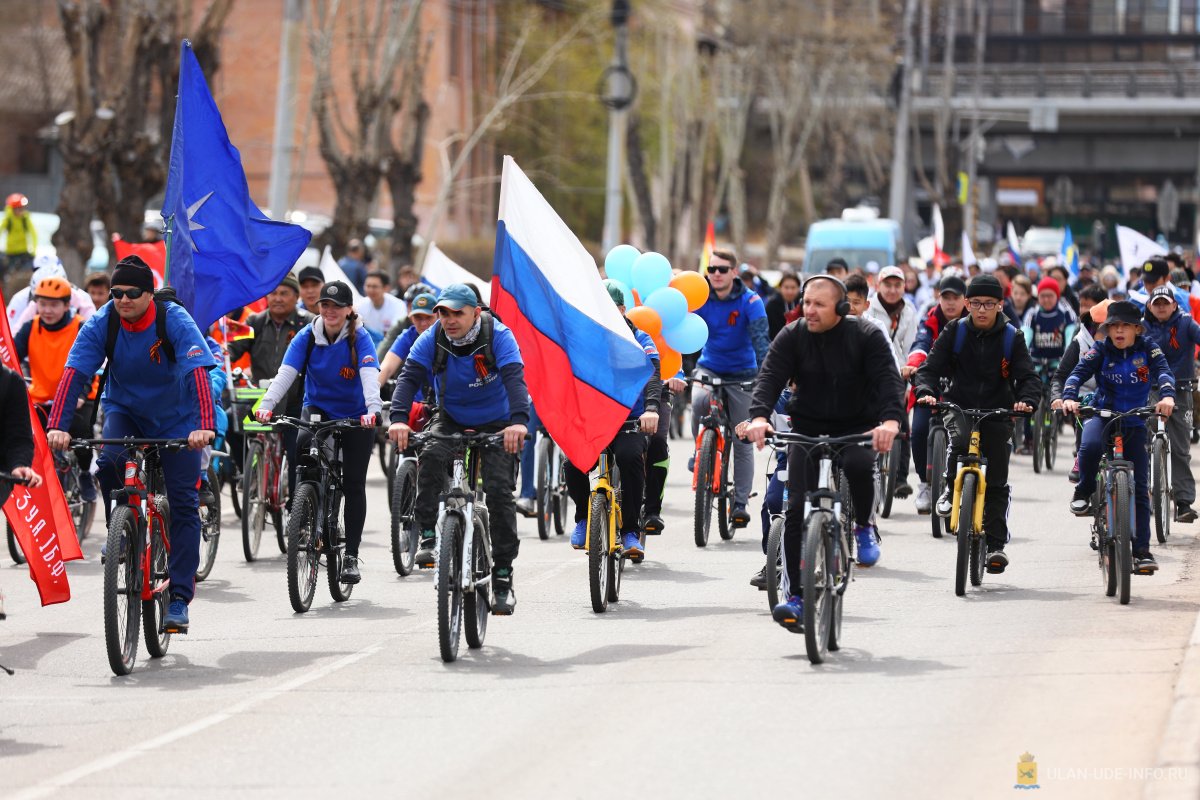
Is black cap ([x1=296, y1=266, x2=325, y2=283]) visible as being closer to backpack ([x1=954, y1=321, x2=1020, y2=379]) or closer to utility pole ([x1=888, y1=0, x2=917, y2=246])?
backpack ([x1=954, y1=321, x2=1020, y2=379])

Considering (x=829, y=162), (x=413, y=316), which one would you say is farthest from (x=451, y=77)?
(x=413, y=316)

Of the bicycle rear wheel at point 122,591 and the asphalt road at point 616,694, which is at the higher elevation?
the bicycle rear wheel at point 122,591

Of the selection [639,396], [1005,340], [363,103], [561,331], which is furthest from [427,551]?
[363,103]

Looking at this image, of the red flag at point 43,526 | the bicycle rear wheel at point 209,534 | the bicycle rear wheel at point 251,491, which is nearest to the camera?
the red flag at point 43,526

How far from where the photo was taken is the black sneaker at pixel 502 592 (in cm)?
1045

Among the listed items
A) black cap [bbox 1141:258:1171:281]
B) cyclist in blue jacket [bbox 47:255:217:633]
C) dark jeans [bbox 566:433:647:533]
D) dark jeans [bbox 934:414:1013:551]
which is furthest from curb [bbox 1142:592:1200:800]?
black cap [bbox 1141:258:1171:281]

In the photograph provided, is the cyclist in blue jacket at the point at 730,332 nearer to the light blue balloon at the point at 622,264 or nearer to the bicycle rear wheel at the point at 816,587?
the light blue balloon at the point at 622,264

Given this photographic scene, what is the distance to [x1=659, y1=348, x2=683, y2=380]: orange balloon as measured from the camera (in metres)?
14.6

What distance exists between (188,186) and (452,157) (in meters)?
45.6

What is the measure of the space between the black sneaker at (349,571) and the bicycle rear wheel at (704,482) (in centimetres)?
326

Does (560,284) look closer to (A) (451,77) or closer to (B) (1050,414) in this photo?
(B) (1050,414)

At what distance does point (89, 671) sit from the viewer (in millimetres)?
10023

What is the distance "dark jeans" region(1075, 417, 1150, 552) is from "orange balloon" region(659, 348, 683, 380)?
11.0ft

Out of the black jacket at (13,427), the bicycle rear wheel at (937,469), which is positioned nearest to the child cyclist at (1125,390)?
the bicycle rear wheel at (937,469)
